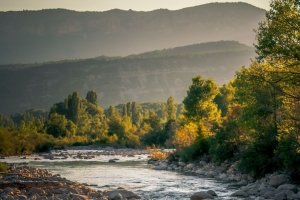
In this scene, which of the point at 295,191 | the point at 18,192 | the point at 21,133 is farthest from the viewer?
the point at 21,133

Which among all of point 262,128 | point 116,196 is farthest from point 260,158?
point 116,196

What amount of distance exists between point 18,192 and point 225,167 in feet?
77.0

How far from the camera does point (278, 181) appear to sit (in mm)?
29953

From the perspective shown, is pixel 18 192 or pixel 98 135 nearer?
pixel 18 192

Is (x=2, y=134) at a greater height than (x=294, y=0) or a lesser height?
lesser

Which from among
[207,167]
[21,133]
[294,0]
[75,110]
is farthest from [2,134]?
[75,110]

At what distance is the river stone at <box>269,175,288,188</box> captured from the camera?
97.8 feet

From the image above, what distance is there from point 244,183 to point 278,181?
4.90 metres

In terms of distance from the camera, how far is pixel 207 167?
4538 cm

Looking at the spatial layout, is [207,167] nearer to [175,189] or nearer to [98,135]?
[175,189]

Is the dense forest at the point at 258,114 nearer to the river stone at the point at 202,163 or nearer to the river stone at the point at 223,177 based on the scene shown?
the river stone at the point at 202,163

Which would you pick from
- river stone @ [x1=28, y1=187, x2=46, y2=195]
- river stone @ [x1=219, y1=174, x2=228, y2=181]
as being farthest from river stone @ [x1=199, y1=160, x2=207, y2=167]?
river stone @ [x1=28, y1=187, x2=46, y2=195]

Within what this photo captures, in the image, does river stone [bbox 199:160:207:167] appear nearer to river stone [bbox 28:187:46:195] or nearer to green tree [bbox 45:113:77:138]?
river stone [bbox 28:187:46:195]

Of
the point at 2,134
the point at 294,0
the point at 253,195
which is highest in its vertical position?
→ the point at 294,0
